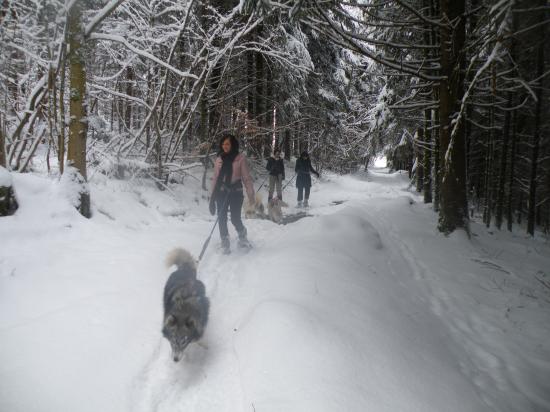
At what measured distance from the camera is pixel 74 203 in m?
6.04

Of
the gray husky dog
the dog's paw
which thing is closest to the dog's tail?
the gray husky dog

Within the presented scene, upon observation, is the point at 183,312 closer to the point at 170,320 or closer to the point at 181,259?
the point at 170,320

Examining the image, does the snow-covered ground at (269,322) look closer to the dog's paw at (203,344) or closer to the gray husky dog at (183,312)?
the dog's paw at (203,344)

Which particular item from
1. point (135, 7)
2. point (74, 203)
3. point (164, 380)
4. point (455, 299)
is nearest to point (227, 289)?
point (164, 380)

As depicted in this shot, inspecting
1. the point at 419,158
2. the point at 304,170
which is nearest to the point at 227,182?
the point at 304,170

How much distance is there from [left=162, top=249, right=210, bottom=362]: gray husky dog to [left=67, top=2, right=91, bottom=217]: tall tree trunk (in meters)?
3.42

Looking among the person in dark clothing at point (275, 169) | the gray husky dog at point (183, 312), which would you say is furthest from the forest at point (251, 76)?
the gray husky dog at point (183, 312)

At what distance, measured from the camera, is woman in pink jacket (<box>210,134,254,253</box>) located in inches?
257

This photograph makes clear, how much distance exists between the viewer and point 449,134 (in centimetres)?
728

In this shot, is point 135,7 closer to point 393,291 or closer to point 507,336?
point 393,291

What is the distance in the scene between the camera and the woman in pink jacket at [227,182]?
652 centimetres

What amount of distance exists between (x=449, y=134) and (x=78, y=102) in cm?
778

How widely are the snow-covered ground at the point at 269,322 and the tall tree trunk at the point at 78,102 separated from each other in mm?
476

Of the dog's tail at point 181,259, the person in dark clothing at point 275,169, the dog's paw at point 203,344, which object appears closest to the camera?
the dog's paw at point 203,344
